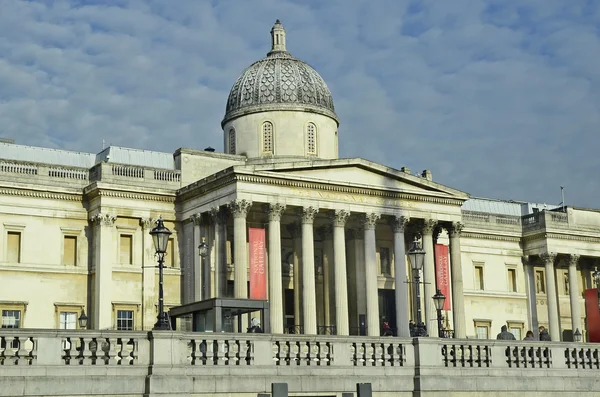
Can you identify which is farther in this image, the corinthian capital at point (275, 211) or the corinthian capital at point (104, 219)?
the corinthian capital at point (104, 219)

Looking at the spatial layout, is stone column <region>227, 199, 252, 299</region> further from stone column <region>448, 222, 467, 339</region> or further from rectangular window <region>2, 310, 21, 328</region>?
stone column <region>448, 222, 467, 339</region>

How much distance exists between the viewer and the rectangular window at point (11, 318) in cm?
4681

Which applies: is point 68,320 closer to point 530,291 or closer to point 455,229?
point 455,229

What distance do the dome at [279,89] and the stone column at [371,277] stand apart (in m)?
8.67

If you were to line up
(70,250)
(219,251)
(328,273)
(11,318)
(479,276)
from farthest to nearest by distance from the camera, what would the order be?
(479,276), (328,273), (70,250), (219,251), (11,318)

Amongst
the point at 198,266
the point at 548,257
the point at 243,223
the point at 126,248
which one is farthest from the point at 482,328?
the point at 126,248

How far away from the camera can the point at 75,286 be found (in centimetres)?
4922

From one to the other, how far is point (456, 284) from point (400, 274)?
4.06 meters

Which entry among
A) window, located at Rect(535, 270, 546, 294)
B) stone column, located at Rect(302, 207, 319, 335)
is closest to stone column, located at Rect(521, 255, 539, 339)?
window, located at Rect(535, 270, 546, 294)

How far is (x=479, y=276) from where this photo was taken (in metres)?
63.6

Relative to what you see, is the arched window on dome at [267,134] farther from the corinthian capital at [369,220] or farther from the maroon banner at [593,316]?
the maroon banner at [593,316]

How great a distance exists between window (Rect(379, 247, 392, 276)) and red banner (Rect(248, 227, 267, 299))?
11099 mm

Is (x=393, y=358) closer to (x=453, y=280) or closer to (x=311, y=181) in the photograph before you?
(x=311, y=181)

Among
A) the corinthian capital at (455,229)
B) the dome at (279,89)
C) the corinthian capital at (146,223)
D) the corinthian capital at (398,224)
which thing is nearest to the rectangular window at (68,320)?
the corinthian capital at (146,223)
